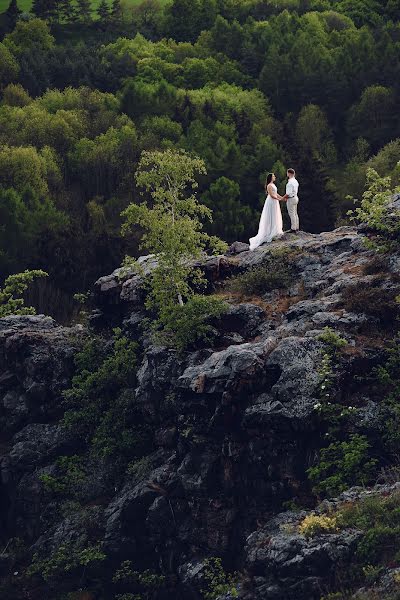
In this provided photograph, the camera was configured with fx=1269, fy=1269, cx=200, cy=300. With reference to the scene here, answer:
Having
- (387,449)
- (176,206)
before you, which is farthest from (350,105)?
(387,449)

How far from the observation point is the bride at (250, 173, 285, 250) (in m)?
40.7

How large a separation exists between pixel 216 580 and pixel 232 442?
3647mm

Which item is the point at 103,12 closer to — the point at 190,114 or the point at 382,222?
the point at 190,114

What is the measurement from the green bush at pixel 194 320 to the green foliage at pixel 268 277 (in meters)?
1.58

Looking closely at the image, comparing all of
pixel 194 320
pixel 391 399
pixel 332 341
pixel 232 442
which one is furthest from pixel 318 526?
pixel 194 320

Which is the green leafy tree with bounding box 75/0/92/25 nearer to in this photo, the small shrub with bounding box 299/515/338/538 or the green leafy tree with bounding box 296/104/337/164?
the green leafy tree with bounding box 296/104/337/164

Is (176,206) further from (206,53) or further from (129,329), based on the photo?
(206,53)

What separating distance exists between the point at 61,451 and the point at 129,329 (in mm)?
4420

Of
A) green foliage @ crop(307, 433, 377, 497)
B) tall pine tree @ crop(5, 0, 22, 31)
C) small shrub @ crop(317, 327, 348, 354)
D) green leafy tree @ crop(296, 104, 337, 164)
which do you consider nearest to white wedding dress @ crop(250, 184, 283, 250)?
small shrub @ crop(317, 327, 348, 354)

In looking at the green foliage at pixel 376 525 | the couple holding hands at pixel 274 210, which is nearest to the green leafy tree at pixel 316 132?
the couple holding hands at pixel 274 210

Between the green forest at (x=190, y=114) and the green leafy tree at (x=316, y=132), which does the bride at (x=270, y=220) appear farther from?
the green leafy tree at (x=316, y=132)

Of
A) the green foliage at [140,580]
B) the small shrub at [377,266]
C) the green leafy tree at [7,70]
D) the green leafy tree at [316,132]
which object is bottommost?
the green foliage at [140,580]

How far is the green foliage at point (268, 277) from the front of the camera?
37.9 meters

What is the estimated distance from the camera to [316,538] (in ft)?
92.1
